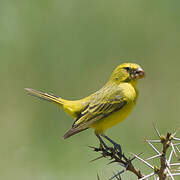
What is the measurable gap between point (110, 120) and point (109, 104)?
0.72ft

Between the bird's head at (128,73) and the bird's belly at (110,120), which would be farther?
the bird's head at (128,73)

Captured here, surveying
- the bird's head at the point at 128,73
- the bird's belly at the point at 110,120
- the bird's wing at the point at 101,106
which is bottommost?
the bird's belly at the point at 110,120

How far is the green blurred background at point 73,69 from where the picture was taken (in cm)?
652

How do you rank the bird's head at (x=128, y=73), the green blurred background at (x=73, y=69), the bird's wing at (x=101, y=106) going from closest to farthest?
the bird's wing at (x=101, y=106) < the bird's head at (x=128, y=73) < the green blurred background at (x=73, y=69)

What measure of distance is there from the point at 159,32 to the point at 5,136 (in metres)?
3.47

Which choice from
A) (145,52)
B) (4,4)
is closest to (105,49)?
(145,52)

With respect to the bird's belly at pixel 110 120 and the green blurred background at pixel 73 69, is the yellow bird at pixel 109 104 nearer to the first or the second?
the bird's belly at pixel 110 120

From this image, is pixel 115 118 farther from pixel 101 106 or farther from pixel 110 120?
pixel 101 106

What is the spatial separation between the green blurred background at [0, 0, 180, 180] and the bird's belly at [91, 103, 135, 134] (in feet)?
2.72

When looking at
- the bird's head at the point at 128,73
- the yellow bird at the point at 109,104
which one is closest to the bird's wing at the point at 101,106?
the yellow bird at the point at 109,104

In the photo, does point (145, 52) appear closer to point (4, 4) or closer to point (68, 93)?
point (68, 93)

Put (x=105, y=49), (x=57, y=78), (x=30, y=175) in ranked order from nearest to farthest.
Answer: (x=30, y=175) → (x=57, y=78) → (x=105, y=49)

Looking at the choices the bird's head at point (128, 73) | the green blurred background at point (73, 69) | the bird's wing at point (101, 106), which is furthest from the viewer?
the green blurred background at point (73, 69)

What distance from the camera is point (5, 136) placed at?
700cm
